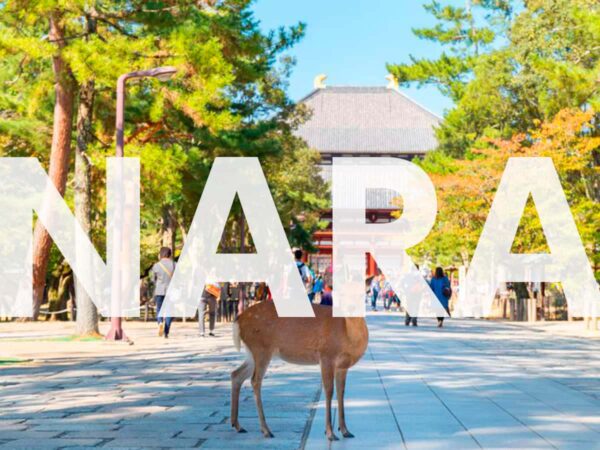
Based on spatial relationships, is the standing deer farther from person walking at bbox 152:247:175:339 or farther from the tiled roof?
the tiled roof

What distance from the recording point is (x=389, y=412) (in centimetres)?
785

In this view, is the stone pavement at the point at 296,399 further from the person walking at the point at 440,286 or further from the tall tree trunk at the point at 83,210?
the person walking at the point at 440,286

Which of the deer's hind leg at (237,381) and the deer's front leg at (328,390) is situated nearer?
the deer's front leg at (328,390)

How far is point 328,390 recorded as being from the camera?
646 cm

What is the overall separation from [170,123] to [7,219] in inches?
244

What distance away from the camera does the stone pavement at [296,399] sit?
6.45 metres

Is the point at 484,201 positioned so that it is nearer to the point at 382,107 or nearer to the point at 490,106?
the point at 490,106

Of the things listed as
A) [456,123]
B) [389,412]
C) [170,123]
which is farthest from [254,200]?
[389,412]

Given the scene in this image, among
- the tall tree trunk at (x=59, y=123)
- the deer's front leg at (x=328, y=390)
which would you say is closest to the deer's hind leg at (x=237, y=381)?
the deer's front leg at (x=328, y=390)

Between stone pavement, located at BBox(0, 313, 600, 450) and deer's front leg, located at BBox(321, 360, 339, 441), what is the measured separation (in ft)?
0.29

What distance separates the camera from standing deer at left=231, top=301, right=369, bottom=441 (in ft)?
21.5

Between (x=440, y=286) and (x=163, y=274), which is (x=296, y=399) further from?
(x=440, y=286)

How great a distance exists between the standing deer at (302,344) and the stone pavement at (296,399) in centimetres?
36

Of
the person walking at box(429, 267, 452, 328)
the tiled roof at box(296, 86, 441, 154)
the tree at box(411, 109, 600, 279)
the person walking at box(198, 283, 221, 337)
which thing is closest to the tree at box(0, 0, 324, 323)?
the person walking at box(198, 283, 221, 337)
